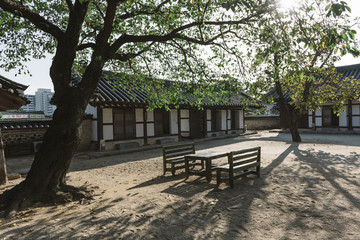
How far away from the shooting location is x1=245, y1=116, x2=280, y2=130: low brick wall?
92.4ft

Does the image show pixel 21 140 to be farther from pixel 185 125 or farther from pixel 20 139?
pixel 185 125

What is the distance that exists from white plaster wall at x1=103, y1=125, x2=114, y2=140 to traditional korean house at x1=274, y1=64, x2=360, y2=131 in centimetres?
1633

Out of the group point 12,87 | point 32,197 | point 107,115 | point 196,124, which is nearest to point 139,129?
point 107,115

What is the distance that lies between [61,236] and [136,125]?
1131cm

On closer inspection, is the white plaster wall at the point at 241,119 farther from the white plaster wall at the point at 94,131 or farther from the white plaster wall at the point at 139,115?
the white plaster wall at the point at 94,131

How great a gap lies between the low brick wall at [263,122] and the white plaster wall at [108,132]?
62.6 feet

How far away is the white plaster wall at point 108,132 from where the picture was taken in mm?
13312

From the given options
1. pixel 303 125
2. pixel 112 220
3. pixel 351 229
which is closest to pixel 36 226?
pixel 112 220

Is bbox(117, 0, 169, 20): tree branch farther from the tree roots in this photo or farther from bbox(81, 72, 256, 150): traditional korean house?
the tree roots

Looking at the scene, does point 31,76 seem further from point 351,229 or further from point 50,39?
point 351,229

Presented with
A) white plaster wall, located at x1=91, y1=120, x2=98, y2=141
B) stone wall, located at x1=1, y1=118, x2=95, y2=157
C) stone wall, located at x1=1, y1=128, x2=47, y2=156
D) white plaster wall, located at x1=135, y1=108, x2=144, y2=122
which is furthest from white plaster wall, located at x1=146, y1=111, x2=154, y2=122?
stone wall, located at x1=1, y1=128, x2=47, y2=156

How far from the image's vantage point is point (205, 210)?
14.8 feet

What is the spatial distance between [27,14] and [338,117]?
2363cm

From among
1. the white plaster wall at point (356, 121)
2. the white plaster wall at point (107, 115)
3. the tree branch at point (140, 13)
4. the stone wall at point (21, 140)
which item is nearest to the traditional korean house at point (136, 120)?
the white plaster wall at point (107, 115)
